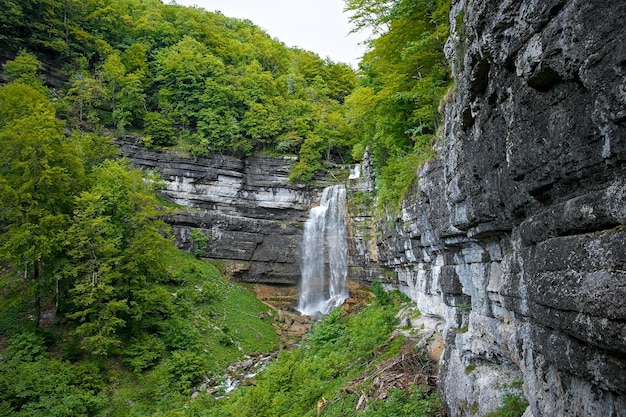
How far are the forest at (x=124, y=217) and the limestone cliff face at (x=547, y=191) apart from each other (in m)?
3.71

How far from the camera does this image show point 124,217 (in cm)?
1742

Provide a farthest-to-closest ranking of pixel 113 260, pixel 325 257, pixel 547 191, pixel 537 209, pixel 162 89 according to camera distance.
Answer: pixel 162 89 → pixel 325 257 → pixel 113 260 → pixel 537 209 → pixel 547 191

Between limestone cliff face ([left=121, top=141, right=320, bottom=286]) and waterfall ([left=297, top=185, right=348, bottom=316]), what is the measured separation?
91 cm

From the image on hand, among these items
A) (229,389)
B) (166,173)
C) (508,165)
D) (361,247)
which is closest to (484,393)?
(508,165)

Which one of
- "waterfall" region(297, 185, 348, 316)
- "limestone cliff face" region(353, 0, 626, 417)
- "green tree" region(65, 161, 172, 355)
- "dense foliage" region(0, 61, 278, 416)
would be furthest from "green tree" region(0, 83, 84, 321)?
"waterfall" region(297, 185, 348, 316)

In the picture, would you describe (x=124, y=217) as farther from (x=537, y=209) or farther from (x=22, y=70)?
(x=537, y=209)

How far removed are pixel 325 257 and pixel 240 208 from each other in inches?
309

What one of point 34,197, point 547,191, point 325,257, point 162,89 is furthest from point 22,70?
point 547,191

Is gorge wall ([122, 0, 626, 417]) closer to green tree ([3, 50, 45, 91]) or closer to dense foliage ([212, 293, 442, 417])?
dense foliage ([212, 293, 442, 417])

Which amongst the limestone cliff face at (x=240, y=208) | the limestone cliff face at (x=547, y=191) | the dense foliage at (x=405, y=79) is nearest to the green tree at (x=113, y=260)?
the limestone cliff face at (x=240, y=208)

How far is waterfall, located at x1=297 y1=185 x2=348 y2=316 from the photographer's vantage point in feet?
88.3

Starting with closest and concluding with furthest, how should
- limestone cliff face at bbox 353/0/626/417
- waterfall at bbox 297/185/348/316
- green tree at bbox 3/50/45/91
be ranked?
1. limestone cliff face at bbox 353/0/626/417
2. green tree at bbox 3/50/45/91
3. waterfall at bbox 297/185/348/316

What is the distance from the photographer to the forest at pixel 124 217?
41.1 ft

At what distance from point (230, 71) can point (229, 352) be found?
25559mm
